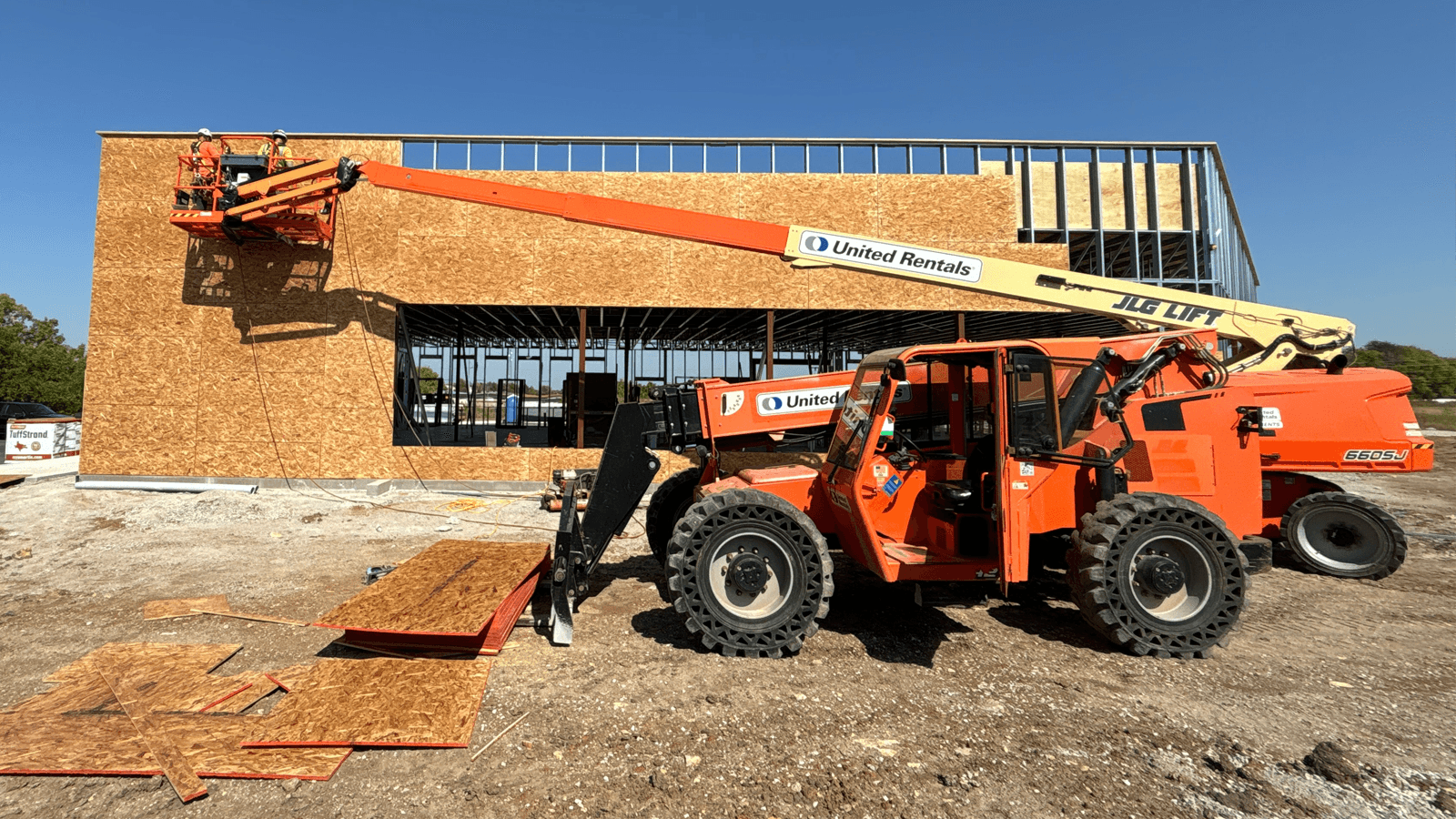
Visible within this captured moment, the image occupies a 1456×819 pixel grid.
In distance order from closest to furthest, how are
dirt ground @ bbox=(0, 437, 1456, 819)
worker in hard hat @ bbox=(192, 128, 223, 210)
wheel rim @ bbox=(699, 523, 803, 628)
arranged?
dirt ground @ bbox=(0, 437, 1456, 819) → wheel rim @ bbox=(699, 523, 803, 628) → worker in hard hat @ bbox=(192, 128, 223, 210)

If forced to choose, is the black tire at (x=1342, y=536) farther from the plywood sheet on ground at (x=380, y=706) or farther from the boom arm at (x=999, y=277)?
the plywood sheet on ground at (x=380, y=706)

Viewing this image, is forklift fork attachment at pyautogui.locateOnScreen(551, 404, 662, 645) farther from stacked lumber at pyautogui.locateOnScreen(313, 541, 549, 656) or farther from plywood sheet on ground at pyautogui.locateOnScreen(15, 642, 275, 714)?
plywood sheet on ground at pyautogui.locateOnScreen(15, 642, 275, 714)

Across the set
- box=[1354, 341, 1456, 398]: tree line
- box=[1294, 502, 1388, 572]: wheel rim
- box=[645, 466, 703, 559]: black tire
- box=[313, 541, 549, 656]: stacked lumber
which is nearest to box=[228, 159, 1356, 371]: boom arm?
box=[1294, 502, 1388, 572]: wheel rim

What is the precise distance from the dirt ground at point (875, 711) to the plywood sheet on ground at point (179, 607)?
132 mm

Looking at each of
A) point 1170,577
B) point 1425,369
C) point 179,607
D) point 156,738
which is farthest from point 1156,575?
point 1425,369

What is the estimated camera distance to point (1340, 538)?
7.61 m

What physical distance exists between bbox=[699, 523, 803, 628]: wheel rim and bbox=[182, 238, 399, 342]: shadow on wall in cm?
1140

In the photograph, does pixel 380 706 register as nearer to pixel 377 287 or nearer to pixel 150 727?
pixel 150 727

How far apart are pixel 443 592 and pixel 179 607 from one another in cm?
293

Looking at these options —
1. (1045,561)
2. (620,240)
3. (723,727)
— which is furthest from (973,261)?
(620,240)

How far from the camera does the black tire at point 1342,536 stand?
23.7ft

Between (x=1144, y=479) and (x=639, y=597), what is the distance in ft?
16.4

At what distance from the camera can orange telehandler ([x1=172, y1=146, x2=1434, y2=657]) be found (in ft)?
16.2

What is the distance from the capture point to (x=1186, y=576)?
5.06 meters
